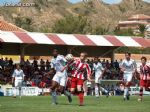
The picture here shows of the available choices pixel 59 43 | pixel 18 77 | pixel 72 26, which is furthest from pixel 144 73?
pixel 72 26

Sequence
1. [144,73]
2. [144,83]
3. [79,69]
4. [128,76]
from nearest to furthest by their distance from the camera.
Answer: [79,69] < [144,73] < [144,83] < [128,76]

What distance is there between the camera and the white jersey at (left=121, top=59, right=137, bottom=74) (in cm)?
2835

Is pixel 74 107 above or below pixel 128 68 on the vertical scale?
below

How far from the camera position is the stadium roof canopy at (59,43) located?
40.3m

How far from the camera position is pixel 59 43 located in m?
41.3

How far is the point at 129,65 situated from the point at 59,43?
13.5 m

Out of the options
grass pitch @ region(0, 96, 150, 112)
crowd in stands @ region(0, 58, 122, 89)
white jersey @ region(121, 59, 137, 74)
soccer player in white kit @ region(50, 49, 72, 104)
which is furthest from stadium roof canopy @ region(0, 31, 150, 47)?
grass pitch @ region(0, 96, 150, 112)

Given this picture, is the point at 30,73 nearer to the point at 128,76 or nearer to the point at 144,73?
the point at 128,76

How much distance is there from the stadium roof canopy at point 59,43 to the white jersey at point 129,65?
1214 centimetres

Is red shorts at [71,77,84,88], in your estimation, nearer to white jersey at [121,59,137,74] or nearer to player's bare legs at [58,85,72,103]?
player's bare legs at [58,85,72,103]

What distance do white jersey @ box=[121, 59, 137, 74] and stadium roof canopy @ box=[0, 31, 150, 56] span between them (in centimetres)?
1214

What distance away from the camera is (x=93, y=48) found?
4847cm

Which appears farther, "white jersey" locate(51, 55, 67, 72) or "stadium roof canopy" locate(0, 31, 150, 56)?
"stadium roof canopy" locate(0, 31, 150, 56)

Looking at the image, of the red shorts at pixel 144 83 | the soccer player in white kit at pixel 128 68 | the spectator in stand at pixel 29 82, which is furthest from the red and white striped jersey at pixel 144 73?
the spectator in stand at pixel 29 82
